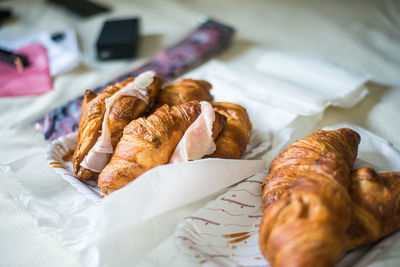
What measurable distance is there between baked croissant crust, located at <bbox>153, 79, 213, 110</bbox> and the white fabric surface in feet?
1.39

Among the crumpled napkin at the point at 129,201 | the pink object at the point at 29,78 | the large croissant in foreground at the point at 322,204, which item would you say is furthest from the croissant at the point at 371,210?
the pink object at the point at 29,78

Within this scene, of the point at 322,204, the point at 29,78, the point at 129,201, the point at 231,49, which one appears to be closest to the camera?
the point at 322,204

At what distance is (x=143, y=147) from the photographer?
30.1 inches

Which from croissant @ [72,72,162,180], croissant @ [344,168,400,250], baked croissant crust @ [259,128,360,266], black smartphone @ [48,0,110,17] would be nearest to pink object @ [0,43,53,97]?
black smartphone @ [48,0,110,17]

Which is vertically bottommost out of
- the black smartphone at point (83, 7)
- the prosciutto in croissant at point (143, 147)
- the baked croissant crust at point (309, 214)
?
the black smartphone at point (83, 7)

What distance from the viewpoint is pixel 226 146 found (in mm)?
876

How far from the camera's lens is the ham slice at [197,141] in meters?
0.80

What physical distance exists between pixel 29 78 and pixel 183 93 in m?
0.84

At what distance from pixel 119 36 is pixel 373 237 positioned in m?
1.35

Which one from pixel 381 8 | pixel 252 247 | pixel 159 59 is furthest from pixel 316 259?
pixel 381 8

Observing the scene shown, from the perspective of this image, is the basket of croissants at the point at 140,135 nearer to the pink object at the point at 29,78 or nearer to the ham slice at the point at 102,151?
the ham slice at the point at 102,151

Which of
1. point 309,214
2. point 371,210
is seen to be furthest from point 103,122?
point 371,210

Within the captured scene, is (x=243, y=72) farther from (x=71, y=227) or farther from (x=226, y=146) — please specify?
(x=71, y=227)

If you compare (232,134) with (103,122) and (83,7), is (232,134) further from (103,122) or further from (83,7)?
(83,7)
